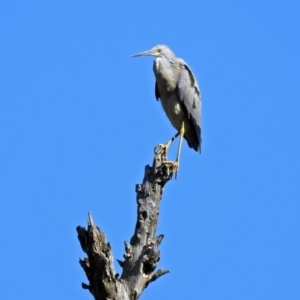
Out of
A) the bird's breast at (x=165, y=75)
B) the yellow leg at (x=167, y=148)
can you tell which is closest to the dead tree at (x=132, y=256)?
the yellow leg at (x=167, y=148)

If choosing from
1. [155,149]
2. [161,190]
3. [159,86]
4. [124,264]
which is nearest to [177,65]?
[159,86]

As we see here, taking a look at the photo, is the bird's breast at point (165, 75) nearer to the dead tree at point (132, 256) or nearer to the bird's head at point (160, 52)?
the bird's head at point (160, 52)

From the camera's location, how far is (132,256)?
322 inches

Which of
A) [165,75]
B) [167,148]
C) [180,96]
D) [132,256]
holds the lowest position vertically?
[132,256]

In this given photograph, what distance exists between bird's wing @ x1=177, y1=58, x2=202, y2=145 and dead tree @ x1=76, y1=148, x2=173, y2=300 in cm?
336

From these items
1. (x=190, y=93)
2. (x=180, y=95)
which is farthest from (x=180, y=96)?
(x=190, y=93)

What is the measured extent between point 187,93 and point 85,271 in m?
4.93

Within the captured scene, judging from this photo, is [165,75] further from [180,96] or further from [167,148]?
[167,148]

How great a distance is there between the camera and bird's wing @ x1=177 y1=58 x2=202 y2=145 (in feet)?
39.7

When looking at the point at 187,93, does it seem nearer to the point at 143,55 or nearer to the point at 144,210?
the point at 143,55

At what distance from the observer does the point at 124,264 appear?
322 inches

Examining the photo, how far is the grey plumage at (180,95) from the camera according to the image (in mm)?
12109

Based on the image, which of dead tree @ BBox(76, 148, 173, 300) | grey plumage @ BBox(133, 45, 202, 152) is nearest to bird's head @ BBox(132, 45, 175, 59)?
grey plumage @ BBox(133, 45, 202, 152)

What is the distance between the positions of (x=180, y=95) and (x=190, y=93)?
21 cm
